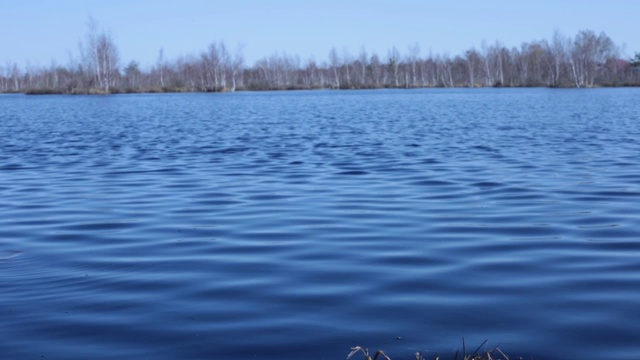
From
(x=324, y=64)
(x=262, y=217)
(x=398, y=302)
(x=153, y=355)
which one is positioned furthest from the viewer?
(x=324, y=64)

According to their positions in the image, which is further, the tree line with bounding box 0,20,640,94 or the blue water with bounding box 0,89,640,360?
the tree line with bounding box 0,20,640,94

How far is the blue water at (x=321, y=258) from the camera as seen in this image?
418 centimetres

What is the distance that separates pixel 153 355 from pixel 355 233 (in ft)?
11.0

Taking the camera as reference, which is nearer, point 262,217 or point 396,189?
point 262,217

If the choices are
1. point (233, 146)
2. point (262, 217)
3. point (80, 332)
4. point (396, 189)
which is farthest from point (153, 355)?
point (233, 146)

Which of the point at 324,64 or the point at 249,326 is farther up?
the point at 324,64

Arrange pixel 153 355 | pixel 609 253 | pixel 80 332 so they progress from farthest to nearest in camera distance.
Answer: pixel 609 253 → pixel 80 332 → pixel 153 355

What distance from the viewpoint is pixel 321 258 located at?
239 inches

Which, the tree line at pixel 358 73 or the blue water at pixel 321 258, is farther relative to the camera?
the tree line at pixel 358 73

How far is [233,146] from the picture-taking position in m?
17.7

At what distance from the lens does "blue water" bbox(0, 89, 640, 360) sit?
418 cm

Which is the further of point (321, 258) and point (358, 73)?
point (358, 73)

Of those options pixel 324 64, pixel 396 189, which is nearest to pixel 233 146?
pixel 396 189

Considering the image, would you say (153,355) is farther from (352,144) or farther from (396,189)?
(352,144)
